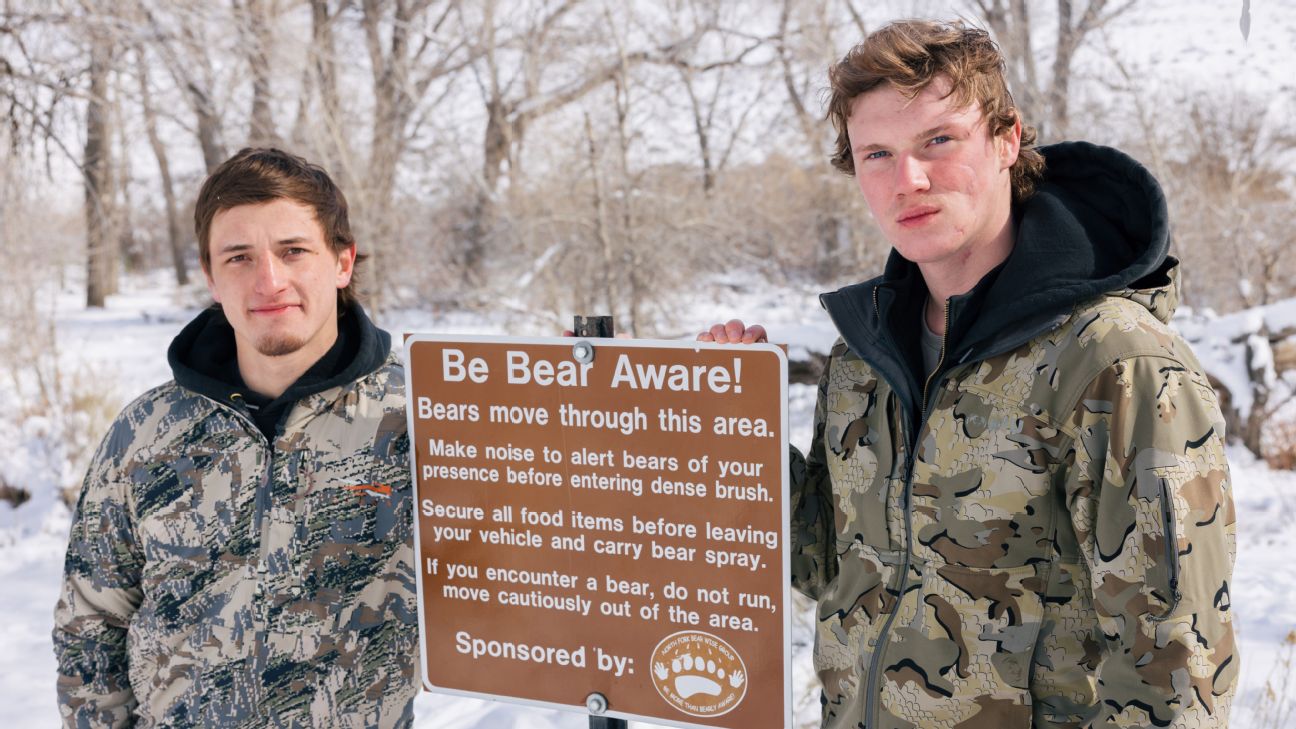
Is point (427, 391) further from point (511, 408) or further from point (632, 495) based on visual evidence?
point (632, 495)

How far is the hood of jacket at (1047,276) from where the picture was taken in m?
1.71

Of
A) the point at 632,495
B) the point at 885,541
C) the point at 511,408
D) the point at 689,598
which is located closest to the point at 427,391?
the point at 511,408

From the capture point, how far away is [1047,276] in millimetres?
1736

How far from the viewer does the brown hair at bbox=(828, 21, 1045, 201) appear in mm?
1838

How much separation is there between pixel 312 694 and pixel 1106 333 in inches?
70.9

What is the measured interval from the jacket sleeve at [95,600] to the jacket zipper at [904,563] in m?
1.66

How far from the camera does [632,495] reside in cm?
193

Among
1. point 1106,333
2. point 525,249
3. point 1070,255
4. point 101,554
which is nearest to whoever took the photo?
point 1106,333

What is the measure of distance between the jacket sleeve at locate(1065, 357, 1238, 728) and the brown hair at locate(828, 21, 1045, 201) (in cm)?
60

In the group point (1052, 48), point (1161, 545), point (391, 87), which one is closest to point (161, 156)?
point (391, 87)

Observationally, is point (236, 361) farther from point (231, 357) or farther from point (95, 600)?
point (95, 600)

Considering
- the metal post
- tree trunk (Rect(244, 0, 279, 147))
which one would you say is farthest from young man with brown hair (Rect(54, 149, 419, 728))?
tree trunk (Rect(244, 0, 279, 147))

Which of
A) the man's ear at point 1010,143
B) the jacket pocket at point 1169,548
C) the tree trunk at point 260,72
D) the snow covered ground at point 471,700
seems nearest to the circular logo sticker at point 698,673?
the jacket pocket at point 1169,548

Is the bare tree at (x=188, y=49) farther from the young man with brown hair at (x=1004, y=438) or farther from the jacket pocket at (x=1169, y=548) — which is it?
the jacket pocket at (x=1169, y=548)
